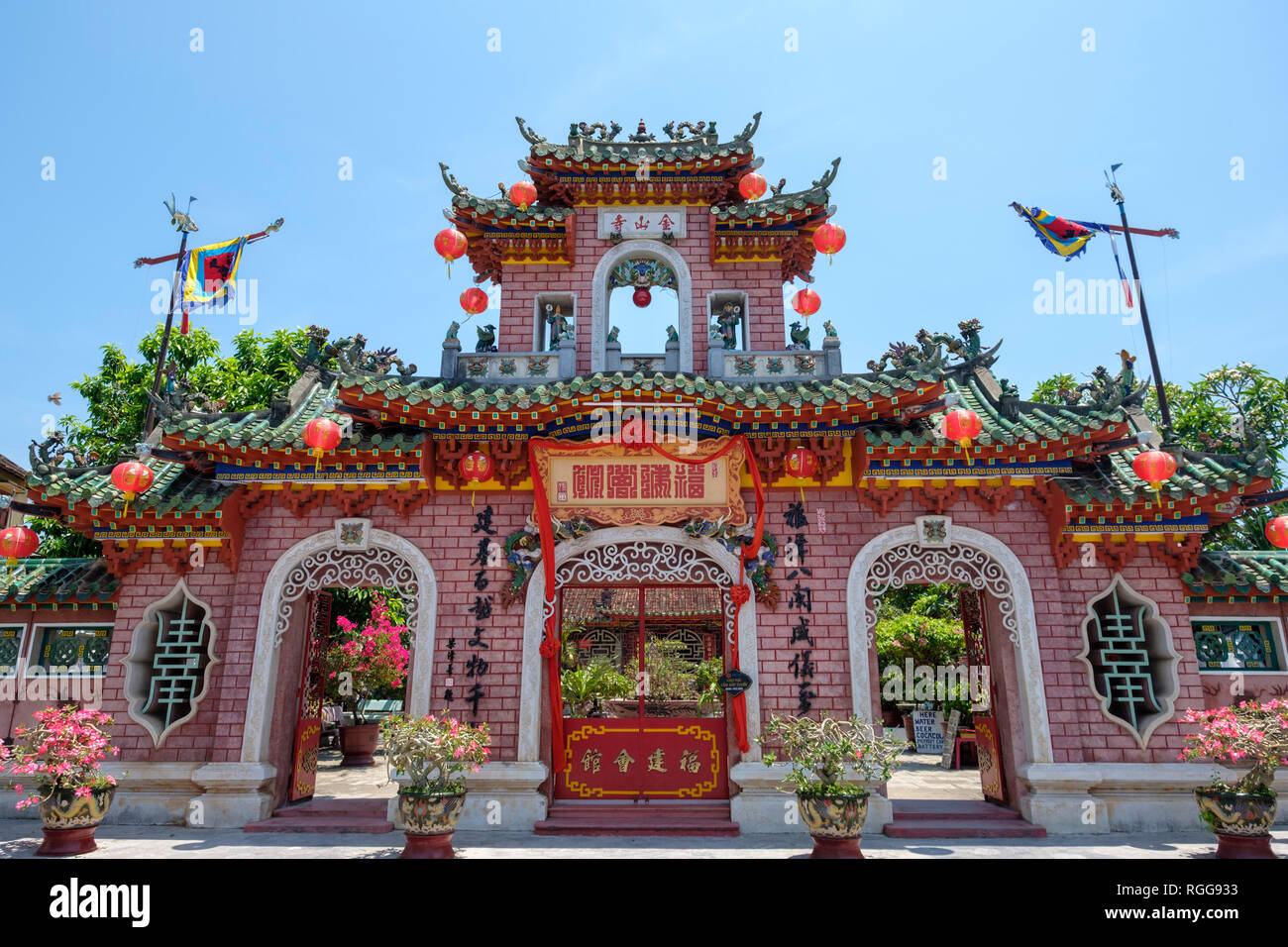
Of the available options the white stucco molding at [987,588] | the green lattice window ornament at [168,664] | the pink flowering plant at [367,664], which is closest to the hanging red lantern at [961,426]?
the white stucco molding at [987,588]

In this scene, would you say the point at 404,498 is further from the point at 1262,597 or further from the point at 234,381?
the point at 234,381

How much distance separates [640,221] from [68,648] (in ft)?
31.7

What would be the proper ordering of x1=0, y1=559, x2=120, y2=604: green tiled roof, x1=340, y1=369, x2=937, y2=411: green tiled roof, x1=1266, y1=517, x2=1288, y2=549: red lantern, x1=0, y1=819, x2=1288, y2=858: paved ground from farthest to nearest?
x1=0, y1=559, x2=120, y2=604: green tiled roof, x1=1266, y1=517, x2=1288, y2=549: red lantern, x1=340, y1=369, x2=937, y2=411: green tiled roof, x1=0, y1=819, x2=1288, y2=858: paved ground

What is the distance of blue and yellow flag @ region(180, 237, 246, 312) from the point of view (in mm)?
13352

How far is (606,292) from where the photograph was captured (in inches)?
414

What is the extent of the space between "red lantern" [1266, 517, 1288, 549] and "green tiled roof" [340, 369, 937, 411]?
4.65m

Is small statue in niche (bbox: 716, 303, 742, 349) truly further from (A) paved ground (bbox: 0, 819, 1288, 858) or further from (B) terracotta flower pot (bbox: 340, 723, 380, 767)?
(B) terracotta flower pot (bbox: 340, 723, 380, 767)

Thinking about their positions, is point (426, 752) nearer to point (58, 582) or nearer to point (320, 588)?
point (320, 588)

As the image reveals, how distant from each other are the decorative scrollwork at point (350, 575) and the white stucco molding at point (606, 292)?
3695 millimetres

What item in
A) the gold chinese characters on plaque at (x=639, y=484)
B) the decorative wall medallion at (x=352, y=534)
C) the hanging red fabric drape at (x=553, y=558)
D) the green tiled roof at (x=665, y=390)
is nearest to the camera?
the green tiled roof at (x=665, y=390)

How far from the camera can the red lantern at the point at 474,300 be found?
10.4 meters

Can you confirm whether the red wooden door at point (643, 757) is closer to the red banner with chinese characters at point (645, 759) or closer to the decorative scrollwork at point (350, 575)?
the red banner with chinese characters at point (645, 759)

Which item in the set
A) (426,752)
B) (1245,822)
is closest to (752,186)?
(426,752)

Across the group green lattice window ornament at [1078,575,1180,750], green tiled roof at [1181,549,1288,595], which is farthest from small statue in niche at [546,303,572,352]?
green tiled roof at [1181,549,1288,595]
